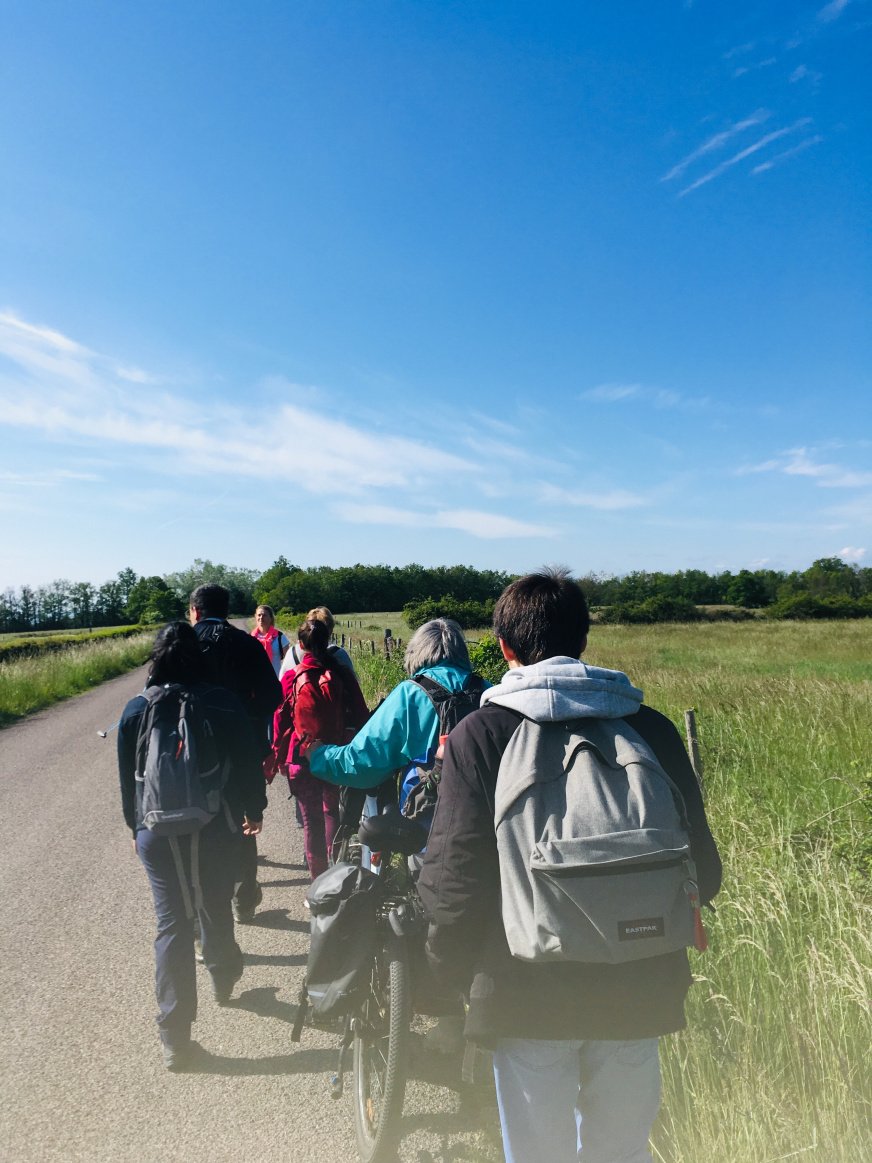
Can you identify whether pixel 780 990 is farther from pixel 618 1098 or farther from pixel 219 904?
pixel 219 904

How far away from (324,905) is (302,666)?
8.45ft

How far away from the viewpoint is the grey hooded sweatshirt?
176 centimetres

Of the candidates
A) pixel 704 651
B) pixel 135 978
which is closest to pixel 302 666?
pixel 135 978

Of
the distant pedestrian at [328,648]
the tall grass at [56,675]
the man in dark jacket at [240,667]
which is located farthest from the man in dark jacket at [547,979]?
the tall grass at [56,675]

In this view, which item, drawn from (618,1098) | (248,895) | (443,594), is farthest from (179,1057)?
(443,594)

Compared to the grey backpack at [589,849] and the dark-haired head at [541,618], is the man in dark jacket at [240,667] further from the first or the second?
the grey backpack at [589,849]

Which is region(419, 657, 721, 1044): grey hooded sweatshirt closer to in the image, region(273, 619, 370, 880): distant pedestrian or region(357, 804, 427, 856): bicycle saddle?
region(357, 804, 427, 856): bicycle saddle

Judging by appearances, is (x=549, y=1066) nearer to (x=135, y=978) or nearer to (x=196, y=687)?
(x=196, y=687)

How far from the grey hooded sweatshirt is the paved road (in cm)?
140

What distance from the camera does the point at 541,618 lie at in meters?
2.01

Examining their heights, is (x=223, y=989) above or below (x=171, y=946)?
below

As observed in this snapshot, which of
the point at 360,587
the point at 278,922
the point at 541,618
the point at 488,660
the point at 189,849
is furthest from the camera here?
the point at 360,587

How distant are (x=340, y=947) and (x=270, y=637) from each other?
16.8ft

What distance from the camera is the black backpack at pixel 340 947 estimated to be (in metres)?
2.50
